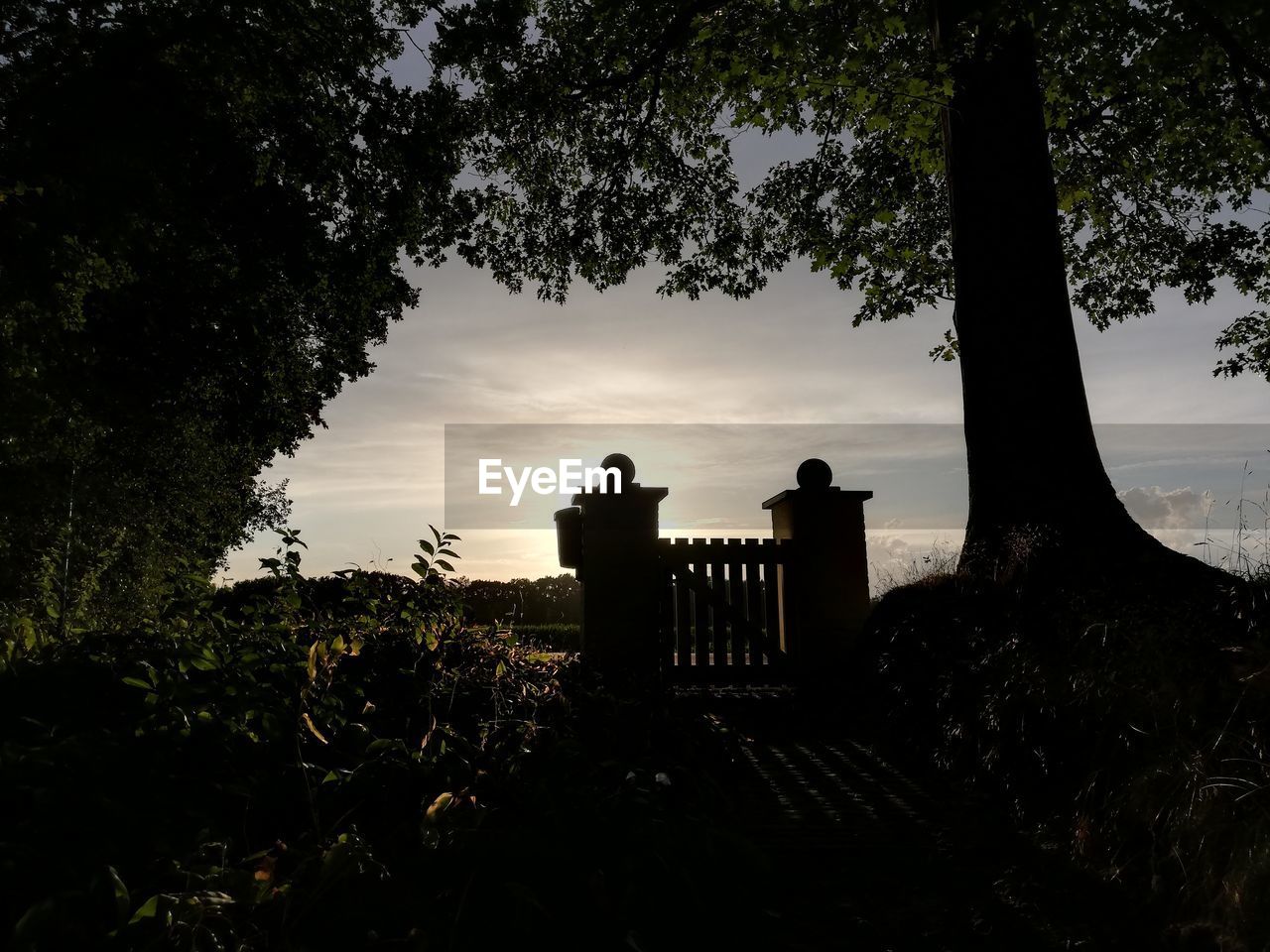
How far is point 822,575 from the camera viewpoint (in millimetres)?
9055

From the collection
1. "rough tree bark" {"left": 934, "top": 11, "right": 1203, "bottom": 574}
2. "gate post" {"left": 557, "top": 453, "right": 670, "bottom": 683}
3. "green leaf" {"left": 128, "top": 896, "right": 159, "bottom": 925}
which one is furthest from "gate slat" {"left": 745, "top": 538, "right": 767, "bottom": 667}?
"green leaf" {"left": 128, "top": 896, "right": 159, "bottom": 925}

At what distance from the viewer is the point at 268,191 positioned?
14.1 m

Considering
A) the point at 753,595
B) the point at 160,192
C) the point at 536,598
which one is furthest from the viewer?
the point at 536,598

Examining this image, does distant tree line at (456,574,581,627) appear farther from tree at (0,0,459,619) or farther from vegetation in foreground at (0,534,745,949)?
vegetation in foreground at (0,534,745,949)

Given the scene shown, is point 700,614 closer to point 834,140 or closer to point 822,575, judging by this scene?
point 822,575

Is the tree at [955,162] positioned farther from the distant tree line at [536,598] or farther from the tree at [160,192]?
the distant tree line at [536,598]

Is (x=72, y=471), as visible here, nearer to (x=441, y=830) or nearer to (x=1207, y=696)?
(x=441, y=830)

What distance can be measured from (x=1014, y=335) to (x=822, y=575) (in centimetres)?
314

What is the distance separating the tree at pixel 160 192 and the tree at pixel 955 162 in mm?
1675

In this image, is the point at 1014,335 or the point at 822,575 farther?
the point at 822,575

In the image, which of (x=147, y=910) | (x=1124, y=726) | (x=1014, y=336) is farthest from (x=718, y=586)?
(x=147, y=910)

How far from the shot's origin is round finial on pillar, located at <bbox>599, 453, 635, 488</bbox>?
914 centimetres

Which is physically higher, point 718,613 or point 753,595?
point 753,595

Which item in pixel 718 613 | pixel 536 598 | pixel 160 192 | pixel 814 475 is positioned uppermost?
pixel 160 192
